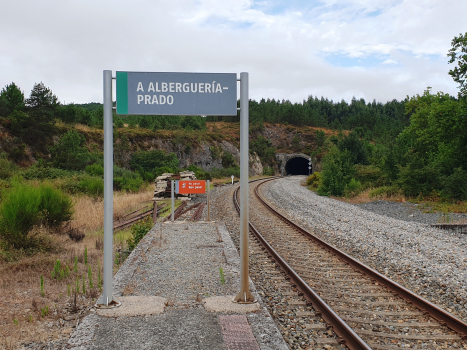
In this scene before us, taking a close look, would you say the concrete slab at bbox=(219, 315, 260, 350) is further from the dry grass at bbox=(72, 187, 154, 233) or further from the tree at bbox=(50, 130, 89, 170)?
the tree at bbox=(50, 130, 89, 170)

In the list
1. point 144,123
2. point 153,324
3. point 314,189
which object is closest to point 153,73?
point 153,324

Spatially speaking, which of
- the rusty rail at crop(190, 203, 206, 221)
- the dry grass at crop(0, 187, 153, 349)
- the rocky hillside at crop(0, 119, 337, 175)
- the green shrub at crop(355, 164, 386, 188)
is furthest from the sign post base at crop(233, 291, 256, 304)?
the rocky hillside at crop(0, 119, 337, 175)

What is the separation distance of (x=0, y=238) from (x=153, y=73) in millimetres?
6793

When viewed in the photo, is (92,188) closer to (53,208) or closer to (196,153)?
(53,208)

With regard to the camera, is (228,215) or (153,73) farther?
(228,215)

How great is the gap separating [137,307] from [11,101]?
41578 mm

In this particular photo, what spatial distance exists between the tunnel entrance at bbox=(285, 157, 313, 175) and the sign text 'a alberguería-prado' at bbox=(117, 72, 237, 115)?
8190cm

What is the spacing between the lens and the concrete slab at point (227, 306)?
198 inches

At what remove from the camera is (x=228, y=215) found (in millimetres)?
16062

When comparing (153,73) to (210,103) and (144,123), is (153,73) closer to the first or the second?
(210,103)

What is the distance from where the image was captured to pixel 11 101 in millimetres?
39281

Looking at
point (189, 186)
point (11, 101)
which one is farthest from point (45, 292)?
point (11, 101)

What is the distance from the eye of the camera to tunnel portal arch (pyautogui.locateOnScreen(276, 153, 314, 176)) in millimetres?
82625

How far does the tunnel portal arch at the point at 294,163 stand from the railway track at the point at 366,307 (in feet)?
230
